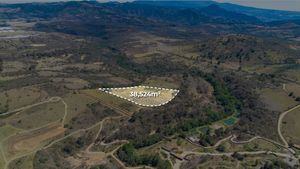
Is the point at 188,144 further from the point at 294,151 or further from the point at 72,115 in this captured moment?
the point at 72,115

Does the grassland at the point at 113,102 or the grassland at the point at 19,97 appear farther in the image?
the grassland at the point at 113,102

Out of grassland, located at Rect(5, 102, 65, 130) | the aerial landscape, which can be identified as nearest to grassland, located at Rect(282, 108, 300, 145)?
the aerial landscape

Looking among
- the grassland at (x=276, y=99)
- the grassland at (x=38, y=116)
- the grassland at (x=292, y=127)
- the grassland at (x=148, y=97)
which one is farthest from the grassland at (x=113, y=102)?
the grassland at (x=276, y=99)

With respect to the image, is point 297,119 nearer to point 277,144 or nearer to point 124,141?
point 277,144

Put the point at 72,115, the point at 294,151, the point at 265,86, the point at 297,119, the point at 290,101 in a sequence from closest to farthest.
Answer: the point at 294,151 < the point at 72,115 < the point at 297,119 < the point at 290,101 < the point at 265,86

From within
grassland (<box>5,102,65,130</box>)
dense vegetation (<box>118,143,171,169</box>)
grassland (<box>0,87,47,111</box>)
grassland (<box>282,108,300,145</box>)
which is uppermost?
grassland (<box>0,87,47,111</box>)

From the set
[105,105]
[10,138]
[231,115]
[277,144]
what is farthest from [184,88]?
[10,138]

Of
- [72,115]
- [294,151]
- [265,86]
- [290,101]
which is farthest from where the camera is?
[265,86]

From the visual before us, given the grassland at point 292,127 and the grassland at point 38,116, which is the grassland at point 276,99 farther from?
the grassland at point 38,116

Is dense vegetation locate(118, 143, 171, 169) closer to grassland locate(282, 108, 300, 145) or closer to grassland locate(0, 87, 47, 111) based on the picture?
grassland locate(282, 108, 300, 145)

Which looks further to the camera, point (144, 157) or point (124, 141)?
point (124, 141)
